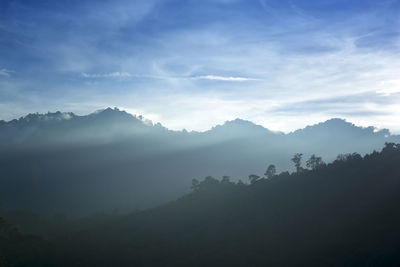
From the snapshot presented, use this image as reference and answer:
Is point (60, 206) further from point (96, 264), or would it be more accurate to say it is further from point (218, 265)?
point (218, 265)

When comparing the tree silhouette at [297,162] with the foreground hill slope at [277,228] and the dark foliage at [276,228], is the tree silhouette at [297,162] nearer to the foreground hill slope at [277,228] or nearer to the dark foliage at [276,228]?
the foreground hill slope at [277,228]

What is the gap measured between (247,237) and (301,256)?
1184cm

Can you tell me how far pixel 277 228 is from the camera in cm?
5344

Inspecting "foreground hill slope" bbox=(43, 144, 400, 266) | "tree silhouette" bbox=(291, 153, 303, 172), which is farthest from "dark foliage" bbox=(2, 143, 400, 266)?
"tree silhouette" bbox=(291, 153, 303, 172)

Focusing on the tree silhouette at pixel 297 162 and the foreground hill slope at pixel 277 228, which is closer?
the foreground hill slope at pixel 277 228

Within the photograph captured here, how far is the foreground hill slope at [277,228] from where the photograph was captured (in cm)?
4222

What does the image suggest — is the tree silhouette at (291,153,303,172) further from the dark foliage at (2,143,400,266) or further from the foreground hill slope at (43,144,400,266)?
the dark foliage at (2,143,400,266)

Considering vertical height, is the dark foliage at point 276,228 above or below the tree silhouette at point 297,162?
below

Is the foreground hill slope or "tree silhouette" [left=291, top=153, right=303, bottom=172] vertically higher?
"tree silhouette" [left=291, top=153, right=303, bottom=172]

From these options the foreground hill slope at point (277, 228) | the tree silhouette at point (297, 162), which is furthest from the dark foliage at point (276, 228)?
the tree silhouette at point (297, 162)

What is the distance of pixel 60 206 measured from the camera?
172000 millimetres

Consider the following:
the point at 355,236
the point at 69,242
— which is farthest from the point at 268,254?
the point at 69,242

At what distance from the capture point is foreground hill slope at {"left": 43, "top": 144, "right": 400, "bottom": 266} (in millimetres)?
42219

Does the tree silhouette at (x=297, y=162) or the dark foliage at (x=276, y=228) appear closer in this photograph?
the dark foliage at (x=276, y=228)
